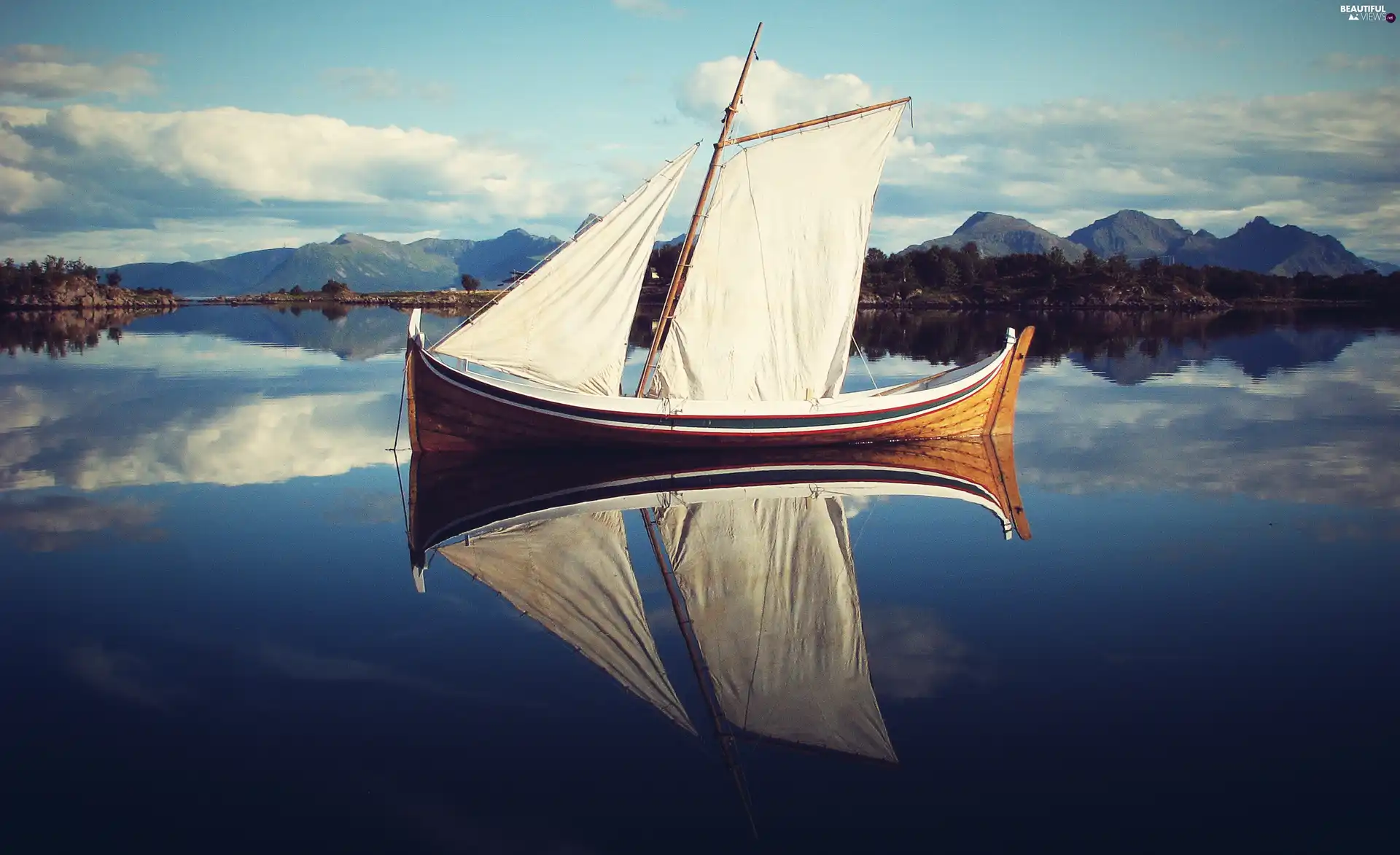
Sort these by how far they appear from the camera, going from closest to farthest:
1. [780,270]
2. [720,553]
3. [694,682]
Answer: [694,682]
[720,553]
[780,270]

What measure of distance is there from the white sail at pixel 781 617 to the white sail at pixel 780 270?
22.7ft

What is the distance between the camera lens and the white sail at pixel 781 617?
1075 cm

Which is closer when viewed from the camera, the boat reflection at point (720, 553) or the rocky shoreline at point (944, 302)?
the boat reflection at point (720, 553)

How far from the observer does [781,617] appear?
13.7m

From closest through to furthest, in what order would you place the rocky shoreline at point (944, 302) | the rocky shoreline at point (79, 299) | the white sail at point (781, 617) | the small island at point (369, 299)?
the white sail at point (781, 617) → the rocky shoreline at point (79, 299) → the rocky shoreline at point (944, 302) → the small island at point (369, 299)

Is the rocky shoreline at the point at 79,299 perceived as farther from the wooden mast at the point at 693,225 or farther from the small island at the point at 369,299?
the wooden mast at the point at 693,225

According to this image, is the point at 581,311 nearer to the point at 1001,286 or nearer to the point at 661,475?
the point at 661,475

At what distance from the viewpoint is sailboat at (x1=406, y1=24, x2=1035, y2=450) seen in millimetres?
24125

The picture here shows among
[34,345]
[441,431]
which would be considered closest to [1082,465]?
[441,431]

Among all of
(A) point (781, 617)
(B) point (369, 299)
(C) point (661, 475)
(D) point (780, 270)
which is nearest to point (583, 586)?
(A) point (781, 617)

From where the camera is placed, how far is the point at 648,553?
16.6 meters

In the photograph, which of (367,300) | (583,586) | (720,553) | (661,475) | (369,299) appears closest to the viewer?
(583,586)

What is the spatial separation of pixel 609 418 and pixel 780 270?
254 inches

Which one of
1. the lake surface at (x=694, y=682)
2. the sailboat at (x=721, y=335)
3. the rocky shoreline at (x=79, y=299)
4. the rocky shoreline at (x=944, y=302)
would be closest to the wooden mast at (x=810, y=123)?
the sailboat at (x=721, y=335)
